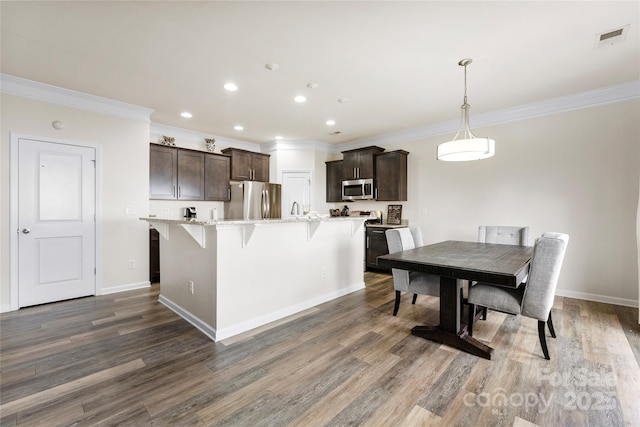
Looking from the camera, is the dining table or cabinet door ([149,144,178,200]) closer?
the dining table

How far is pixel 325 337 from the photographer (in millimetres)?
2570

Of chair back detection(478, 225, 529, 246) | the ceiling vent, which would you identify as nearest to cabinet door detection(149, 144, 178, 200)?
chair back detection(478, 225, 529, 246)

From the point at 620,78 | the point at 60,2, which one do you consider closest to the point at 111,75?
the point at 60,2

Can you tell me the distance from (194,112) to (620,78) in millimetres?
5409

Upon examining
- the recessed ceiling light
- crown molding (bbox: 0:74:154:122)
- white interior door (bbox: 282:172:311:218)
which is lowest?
white interior door (bbox: 282:172:311:218)

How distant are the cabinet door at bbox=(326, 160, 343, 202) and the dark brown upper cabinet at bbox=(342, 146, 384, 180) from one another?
0.21 meters

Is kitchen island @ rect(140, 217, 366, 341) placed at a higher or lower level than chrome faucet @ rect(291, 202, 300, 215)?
lower

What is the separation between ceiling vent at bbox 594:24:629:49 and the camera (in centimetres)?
230

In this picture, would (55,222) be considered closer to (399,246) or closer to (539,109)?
(399,246)

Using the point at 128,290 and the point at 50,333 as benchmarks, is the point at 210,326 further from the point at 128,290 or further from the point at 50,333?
the point at 128,290

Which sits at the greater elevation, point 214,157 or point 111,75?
point 111,75

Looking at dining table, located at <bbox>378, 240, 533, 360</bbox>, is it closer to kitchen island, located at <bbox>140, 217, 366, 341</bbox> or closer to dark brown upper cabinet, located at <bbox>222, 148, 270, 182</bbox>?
kitchen island, located at <bbox>140, 217, 366, 341</bbox>

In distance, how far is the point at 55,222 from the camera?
11.5 ft

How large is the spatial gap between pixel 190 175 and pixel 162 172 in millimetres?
469
